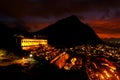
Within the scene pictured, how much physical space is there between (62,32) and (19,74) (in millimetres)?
167144

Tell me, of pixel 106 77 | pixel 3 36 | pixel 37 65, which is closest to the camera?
pixel 37 65

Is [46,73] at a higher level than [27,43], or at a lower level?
lower

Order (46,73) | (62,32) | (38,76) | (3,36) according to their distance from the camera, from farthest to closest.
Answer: (62,32), (3,36), (46,73), (38,76)

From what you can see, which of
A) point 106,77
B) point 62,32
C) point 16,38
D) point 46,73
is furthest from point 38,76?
point 62,32

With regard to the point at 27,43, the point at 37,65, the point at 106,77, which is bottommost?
the point at 106,77

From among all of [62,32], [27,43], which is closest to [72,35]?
[62,32]

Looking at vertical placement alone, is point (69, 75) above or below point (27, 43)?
below

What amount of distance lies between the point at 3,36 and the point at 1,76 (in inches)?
1780

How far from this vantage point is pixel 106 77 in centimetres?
4562

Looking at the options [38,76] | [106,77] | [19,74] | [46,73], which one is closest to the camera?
[19,74]

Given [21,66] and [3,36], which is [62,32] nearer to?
[3,36]

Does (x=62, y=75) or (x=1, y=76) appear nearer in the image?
(x=1, y=76)

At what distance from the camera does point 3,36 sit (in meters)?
73.2

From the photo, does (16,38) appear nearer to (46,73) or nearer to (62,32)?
(46,73)
